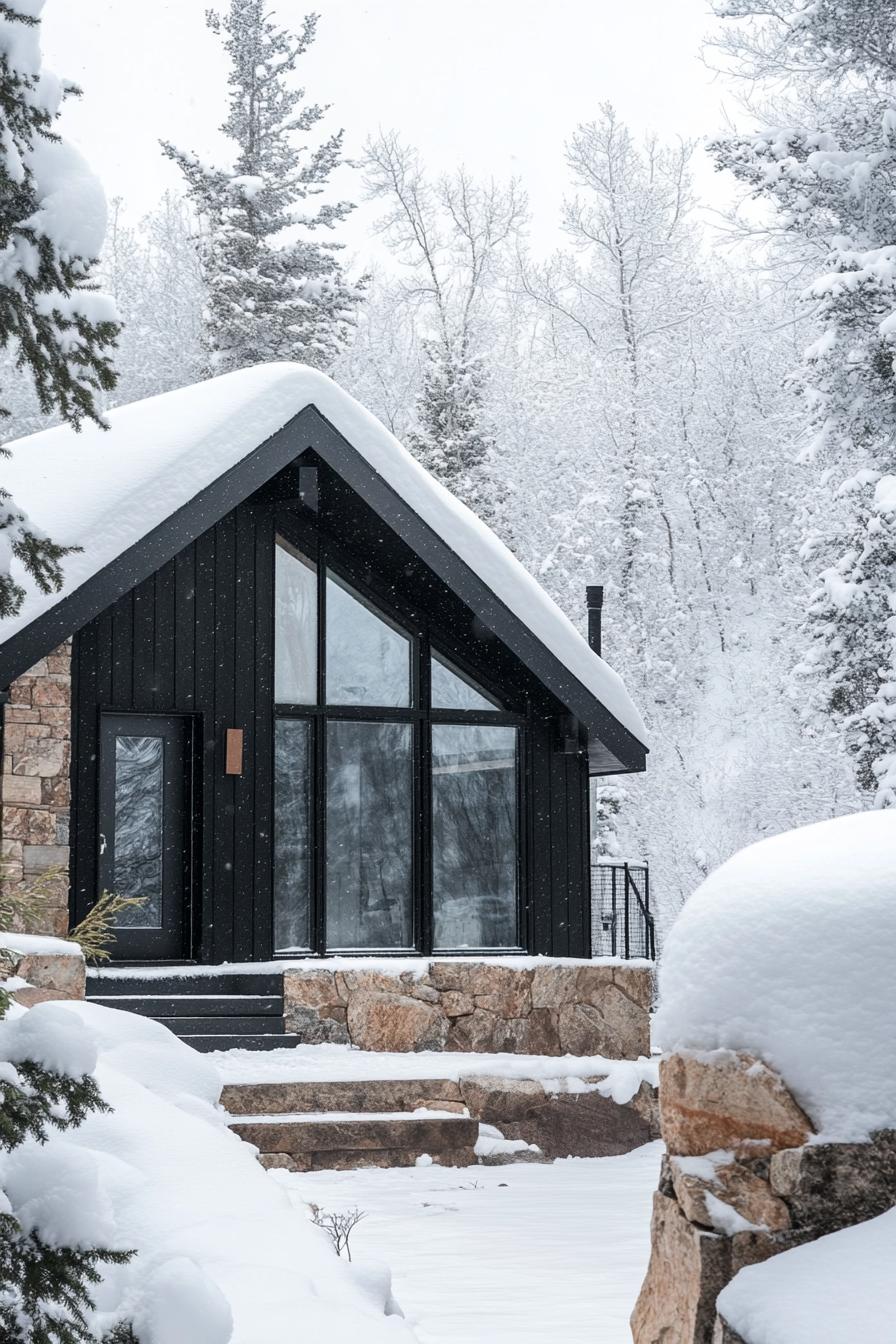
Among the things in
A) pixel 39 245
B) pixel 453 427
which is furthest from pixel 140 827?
pixel 453 427

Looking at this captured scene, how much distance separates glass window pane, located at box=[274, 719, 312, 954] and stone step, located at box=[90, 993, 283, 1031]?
0.78 meters

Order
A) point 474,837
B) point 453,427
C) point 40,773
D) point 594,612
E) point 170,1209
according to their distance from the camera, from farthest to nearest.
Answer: point 453,427, point 594,612, point 474,837, point 40,773, point 170,1209

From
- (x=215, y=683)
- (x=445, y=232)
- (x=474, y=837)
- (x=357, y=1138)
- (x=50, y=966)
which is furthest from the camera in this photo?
(x=445, y=232)

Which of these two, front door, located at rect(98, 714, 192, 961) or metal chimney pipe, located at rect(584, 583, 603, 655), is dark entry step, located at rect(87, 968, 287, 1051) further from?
metal chimney pipe, located at rect(584, 583, 603, 655)

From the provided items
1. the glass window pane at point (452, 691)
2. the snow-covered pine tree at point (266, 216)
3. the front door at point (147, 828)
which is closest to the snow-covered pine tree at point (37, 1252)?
the front door at point (147, 828)

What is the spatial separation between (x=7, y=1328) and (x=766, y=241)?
54.5 ft

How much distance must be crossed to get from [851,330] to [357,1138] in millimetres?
9560

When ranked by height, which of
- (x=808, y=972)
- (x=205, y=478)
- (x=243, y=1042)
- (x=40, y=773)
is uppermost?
(x=205, y=478)

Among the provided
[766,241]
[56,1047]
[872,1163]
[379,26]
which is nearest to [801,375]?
[766,241]

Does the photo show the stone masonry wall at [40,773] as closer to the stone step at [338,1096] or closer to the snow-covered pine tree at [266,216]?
the stone step at [338,1096]

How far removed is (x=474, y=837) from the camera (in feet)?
40.5

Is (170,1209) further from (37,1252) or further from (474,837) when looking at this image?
(474,837)

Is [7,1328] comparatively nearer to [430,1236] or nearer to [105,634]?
[430,1236]

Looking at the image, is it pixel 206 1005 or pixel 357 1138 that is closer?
pixel 357 1138
